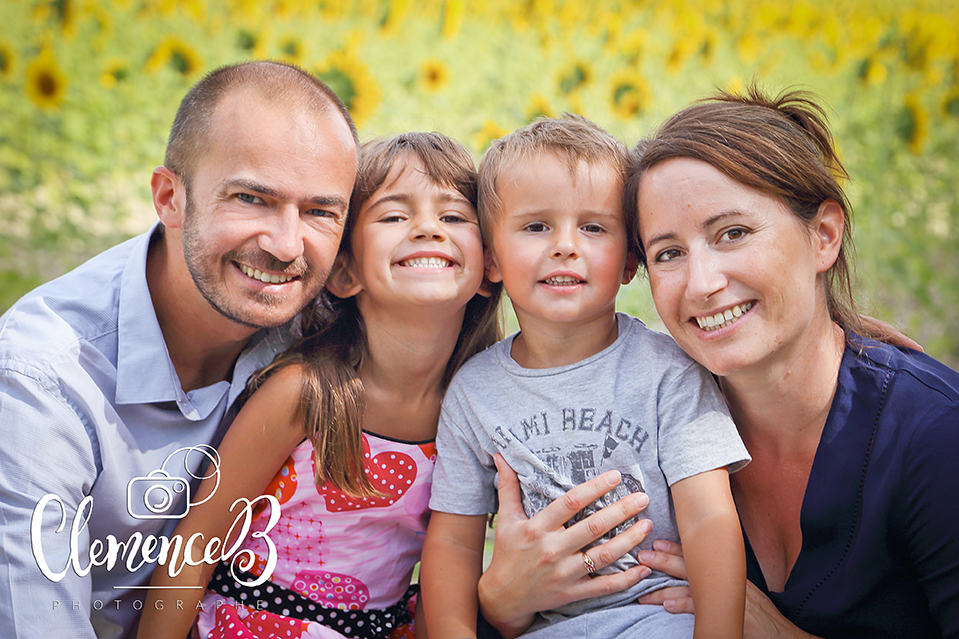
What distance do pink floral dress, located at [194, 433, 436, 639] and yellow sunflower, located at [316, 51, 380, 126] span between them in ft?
5.95

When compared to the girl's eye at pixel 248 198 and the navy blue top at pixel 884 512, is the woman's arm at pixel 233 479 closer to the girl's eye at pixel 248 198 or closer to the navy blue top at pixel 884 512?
the girl's eye at pixel 248 198

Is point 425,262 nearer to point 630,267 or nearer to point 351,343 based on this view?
point 351,343

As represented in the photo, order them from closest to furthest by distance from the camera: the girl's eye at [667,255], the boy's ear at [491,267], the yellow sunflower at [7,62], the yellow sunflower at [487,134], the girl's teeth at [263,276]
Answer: the girl's eye at [667,255]
the girl's teeth at [263,276]
the boy's ear at [491,267]
the yellow sunflower at [487,134]
the yellow sunflower at [7,62]

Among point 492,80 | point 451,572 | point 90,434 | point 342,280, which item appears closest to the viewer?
point 90,434

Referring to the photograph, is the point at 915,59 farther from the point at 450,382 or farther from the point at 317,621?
the point at 317,621

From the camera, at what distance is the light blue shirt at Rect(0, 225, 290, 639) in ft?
5.81

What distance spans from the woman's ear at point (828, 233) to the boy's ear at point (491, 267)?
0.85 m

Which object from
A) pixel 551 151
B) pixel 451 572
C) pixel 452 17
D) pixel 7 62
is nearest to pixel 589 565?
pixel 451 572

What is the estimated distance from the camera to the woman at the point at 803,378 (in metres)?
1.70


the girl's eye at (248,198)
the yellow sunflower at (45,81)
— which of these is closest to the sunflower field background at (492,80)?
the yellow sunflower at (45,81)

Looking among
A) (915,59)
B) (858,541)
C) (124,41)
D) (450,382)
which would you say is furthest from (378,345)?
(915,59)

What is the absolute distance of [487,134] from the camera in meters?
3.41

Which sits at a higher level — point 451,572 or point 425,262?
point 425,262

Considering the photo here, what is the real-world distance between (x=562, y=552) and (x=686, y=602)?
0.32m
